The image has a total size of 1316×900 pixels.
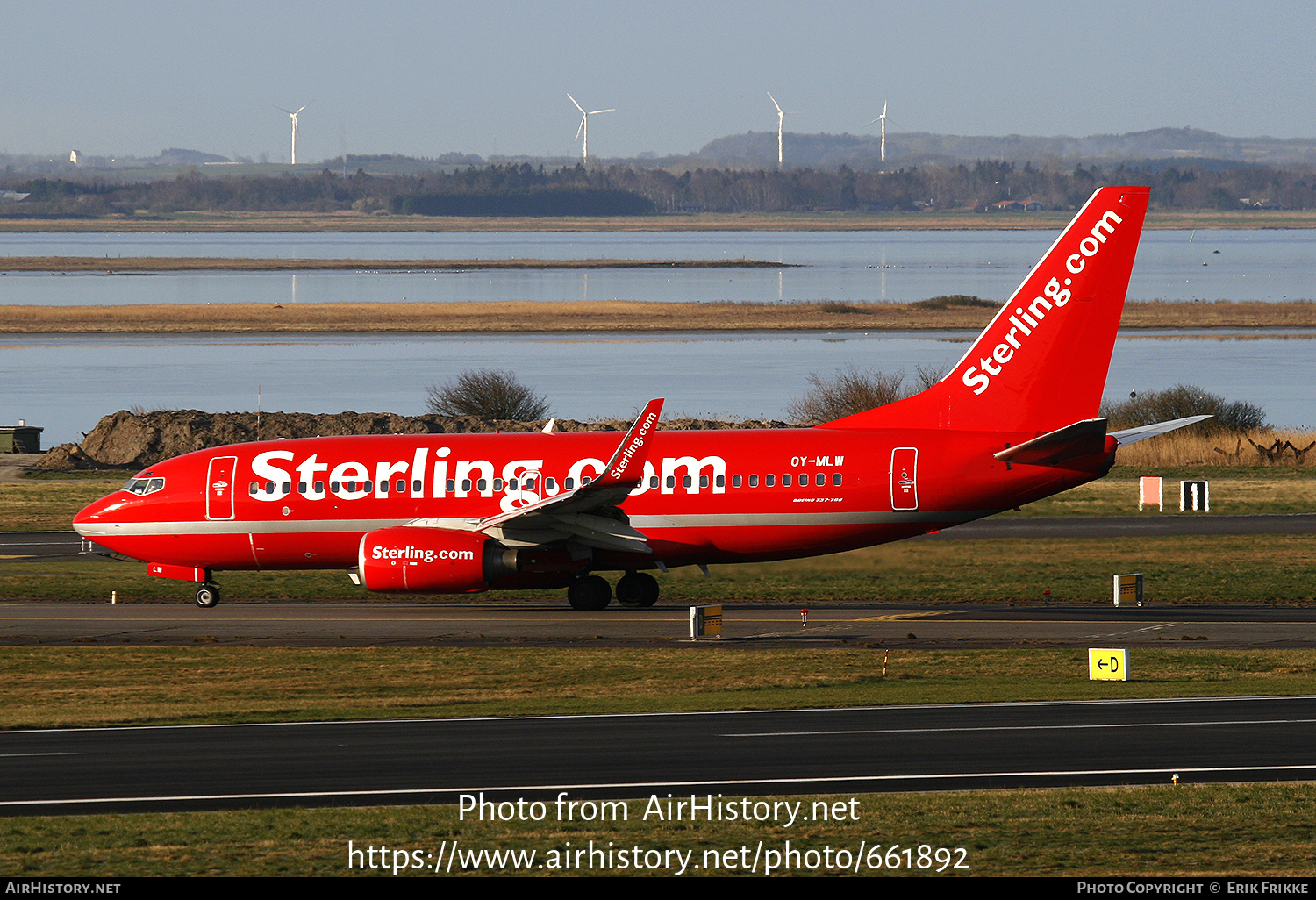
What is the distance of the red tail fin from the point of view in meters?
37.2

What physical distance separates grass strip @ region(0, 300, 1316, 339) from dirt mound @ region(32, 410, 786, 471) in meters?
68.0

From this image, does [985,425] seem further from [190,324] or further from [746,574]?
[190,324]

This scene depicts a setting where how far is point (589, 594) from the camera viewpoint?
38.8 metres

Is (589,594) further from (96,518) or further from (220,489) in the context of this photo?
(96,518)

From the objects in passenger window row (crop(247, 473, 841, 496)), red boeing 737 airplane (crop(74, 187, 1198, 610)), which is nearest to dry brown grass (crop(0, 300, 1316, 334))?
red boeing 737 airplane (crop(74, 187, 1198, 610))

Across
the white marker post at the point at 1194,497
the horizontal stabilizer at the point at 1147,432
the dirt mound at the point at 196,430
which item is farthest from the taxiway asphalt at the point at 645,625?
the dirt mound at the point at 196,430

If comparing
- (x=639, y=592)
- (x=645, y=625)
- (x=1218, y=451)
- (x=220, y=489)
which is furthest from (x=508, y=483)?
(x=1218, y=451)

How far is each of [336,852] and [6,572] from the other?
33.0 meters

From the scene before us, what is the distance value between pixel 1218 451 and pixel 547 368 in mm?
50756

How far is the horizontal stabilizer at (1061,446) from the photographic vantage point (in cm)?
3541

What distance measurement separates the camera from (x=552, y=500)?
1432 inches

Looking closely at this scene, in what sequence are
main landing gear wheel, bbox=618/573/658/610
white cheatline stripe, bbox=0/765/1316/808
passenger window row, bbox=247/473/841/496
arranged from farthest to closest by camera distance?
main landing gear wheel, bbox=618/573/658/610, passenger window row, bbox=247/473/841/496, white cheatline stripe, bbox=0/765/1316/808

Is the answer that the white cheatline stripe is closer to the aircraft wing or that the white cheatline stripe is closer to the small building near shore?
the aircraft wing
